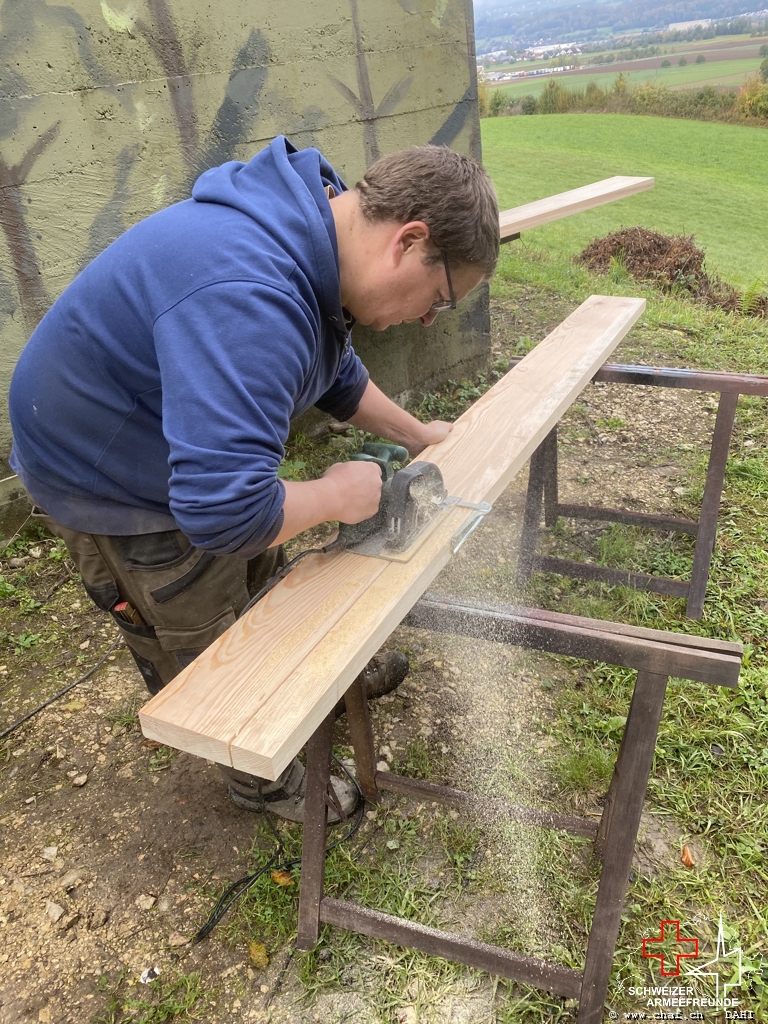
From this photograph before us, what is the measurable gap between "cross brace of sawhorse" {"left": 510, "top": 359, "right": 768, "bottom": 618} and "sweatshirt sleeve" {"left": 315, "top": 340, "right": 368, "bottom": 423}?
1456 millimetres

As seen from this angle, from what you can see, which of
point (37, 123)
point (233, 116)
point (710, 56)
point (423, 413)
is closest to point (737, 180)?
point (710, 56)

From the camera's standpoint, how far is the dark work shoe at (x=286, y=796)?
8.10ft

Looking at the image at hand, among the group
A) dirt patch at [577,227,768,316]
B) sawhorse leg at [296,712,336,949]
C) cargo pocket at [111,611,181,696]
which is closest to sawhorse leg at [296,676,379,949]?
sawhorse leg at [296,712,336,949]

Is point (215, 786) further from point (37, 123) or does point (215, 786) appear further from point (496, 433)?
point (37, 123)

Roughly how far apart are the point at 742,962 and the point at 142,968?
5.96ft

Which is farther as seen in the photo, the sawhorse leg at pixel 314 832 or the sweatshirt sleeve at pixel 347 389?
the sweatshirt sleeve at pixel 347 389

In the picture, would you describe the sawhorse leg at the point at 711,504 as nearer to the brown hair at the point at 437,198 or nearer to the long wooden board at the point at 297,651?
the long wooden board at the point at 297,651

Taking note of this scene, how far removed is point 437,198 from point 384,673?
6.66ft

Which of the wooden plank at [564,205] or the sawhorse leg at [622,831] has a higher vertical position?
the wooden plank at [564,205]

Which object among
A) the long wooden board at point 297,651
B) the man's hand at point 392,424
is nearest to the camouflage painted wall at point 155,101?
the man's hand at point 392,424

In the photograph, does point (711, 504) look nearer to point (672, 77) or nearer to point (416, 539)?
point (416, 539)

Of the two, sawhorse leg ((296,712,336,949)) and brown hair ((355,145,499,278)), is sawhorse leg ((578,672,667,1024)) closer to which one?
sawhorse leg ((296,712,336,949))

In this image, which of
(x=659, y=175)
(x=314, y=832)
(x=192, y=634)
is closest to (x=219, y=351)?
(x=192, y=634)

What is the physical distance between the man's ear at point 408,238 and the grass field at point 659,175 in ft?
30.3
